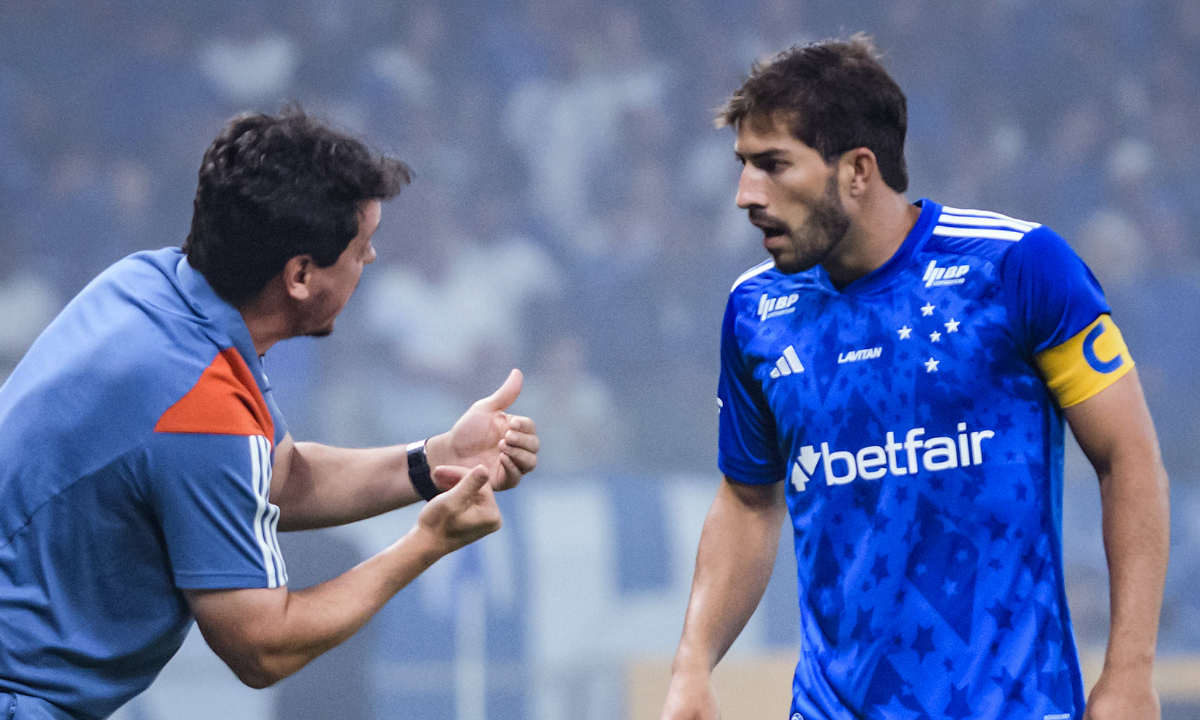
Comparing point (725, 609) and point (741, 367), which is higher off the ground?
point (741, 367)

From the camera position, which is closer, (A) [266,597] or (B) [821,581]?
(A) [266,597]

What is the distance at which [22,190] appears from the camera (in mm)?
5641

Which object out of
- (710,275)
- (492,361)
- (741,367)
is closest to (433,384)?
(492,361)

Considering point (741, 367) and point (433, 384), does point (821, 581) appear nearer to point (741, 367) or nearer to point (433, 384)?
point (741, 367)

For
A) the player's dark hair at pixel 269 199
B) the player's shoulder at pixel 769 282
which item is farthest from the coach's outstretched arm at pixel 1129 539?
the player's dark hair at pixel 269 199

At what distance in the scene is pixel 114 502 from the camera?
4.76 feet

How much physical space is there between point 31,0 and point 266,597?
18.1 feet

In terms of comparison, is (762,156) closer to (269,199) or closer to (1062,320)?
(1062,320)

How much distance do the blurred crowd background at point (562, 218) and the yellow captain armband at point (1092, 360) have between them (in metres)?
3.98

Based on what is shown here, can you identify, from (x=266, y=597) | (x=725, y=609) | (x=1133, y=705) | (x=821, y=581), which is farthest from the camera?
(x=725, y=609)

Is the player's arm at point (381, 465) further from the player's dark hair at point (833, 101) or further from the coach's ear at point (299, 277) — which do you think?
the player's dark hair at point (833, 101)

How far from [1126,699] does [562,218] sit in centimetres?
488

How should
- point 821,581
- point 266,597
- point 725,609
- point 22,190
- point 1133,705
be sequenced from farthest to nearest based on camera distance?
point 22,190 < point 725,609 < point 821,581 < point 266,597 < point 1133,705

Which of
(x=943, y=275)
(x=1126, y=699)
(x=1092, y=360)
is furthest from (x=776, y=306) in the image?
(x=1126, y=699)
